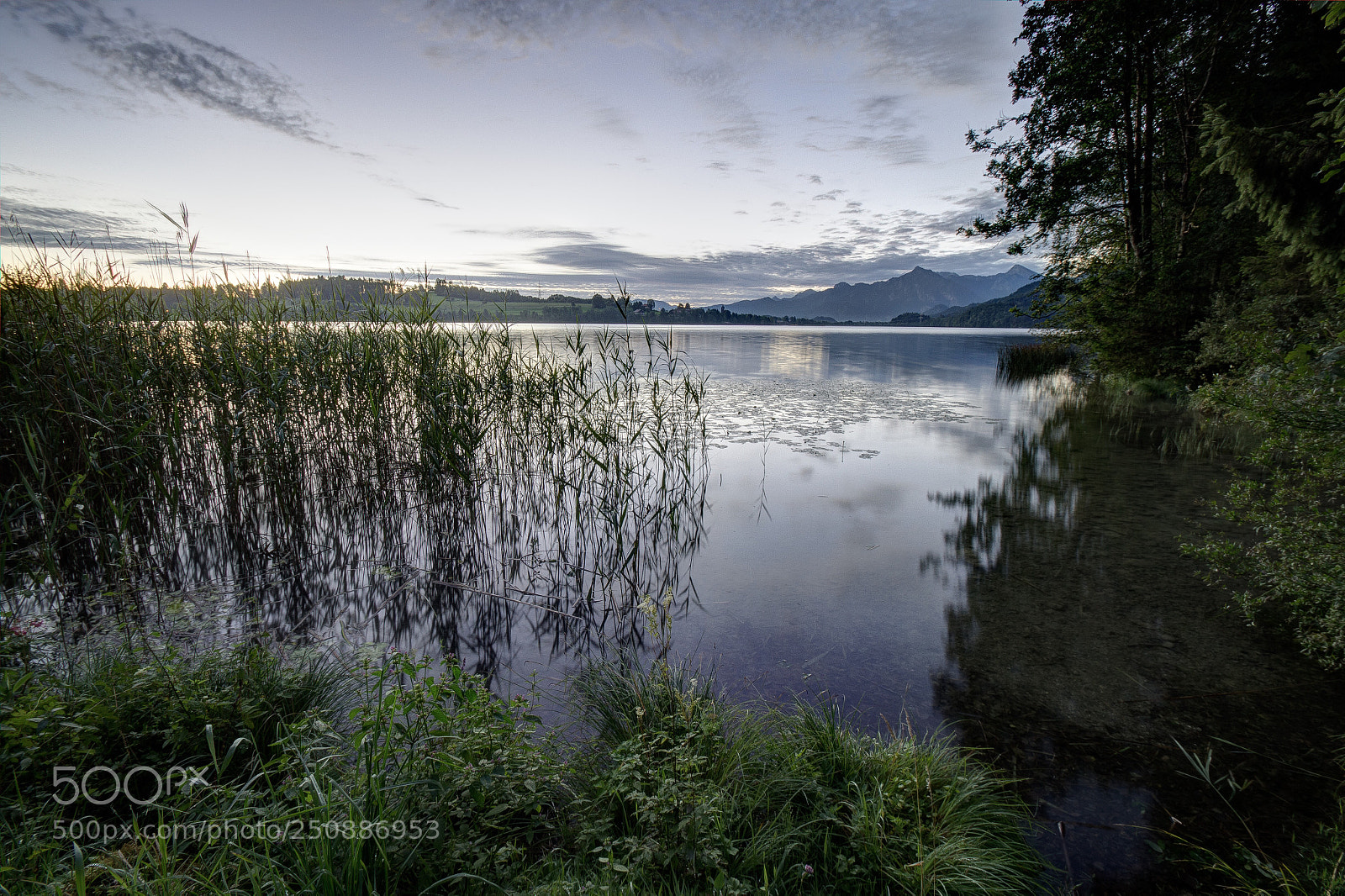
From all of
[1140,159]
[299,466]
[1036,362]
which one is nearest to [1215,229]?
[1140,159]

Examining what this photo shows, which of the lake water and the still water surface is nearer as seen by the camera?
the still water surface

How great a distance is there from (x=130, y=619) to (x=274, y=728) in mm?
2314

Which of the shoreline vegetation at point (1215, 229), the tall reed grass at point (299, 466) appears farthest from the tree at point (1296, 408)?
the tall reed grass at point (299, 466)

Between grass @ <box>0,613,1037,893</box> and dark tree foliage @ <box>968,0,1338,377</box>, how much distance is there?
13875mm

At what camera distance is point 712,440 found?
1080cm

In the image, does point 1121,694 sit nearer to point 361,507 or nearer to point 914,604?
point 914,604

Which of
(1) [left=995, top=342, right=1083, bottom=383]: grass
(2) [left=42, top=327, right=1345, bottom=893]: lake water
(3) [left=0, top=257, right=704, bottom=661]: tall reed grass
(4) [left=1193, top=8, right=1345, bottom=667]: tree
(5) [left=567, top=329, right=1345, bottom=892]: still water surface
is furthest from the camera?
(1) [left=995, top=342, right=1083, bottom=383]: grass

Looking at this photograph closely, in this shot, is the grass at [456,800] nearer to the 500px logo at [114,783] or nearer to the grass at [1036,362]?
the 500px logo at [114,783]

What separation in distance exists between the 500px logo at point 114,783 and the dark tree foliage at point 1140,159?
16.2m

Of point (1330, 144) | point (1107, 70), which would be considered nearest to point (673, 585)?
point (1330, 144)

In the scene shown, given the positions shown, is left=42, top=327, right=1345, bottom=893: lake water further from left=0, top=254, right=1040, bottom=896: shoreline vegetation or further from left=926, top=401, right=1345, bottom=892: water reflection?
left=0, top=254, right=1040, bottom=896: shoreline vegetation

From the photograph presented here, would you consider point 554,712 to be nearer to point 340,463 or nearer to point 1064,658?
point 1064,658

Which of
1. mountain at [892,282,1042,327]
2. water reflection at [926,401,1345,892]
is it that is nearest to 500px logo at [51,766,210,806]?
water reflection at [926,401,1345,892]

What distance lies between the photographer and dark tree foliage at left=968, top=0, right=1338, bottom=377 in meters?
11.4
